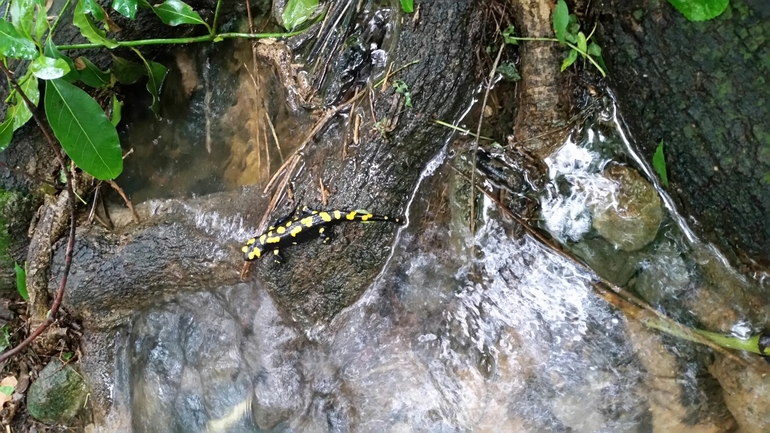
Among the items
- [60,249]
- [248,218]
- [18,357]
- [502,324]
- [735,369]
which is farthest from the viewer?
[18,357]

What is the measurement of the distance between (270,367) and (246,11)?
2209 mm

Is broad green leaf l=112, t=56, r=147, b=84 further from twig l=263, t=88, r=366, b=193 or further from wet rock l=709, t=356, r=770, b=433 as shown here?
wet rock l=709, t=356, r=770, b=433

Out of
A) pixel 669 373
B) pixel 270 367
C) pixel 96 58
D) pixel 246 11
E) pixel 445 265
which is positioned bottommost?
pixel 270 367

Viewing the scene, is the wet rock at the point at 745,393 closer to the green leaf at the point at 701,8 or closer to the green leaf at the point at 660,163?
the green leaf at the point at 660,163

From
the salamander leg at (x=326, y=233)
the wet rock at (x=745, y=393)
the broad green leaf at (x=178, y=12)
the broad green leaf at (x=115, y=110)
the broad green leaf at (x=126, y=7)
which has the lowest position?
the wet rock at (x=745, y=393)

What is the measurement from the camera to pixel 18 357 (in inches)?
149

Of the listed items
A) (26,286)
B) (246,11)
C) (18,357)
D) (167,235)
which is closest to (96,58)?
(246,11)

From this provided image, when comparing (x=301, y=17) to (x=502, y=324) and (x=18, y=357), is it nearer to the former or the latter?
(x=502, y=324)

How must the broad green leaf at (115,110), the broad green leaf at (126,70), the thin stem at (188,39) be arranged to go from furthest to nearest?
the broad green leaf at (115,110)
the broad green leaf at (126,70)
the thin stem at (188,39)

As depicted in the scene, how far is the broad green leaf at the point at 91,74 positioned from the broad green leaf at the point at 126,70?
3.2 inches

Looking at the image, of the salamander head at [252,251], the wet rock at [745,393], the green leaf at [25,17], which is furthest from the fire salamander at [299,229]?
the wet rock at [745,393]

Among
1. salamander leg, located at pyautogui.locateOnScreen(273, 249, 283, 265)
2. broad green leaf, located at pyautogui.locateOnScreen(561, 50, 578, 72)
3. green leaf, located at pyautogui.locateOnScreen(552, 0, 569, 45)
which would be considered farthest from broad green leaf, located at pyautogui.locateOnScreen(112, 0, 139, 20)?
broad green leaf, located at pyautogui.locateOnScreen(561, 50, 578, 72)

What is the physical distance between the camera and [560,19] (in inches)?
94.7

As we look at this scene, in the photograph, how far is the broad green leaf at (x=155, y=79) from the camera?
126 inches
